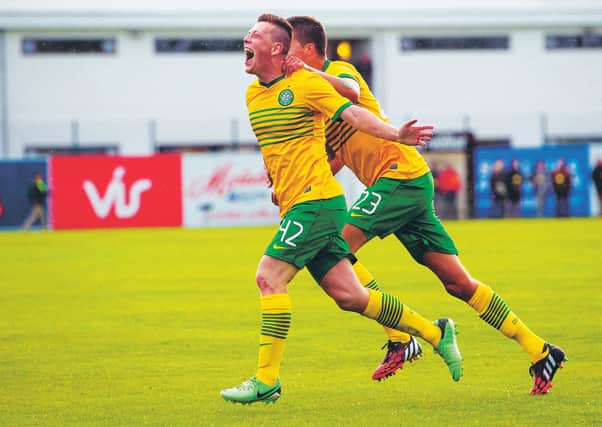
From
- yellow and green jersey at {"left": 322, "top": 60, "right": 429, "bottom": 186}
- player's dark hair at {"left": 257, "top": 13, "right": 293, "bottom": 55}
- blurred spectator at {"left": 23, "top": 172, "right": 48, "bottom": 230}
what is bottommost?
blurred spectator at {"left": 23, "top": 172, "right": 48, "bottom": 230}

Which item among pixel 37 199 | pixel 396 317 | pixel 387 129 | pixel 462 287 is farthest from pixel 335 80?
pixel 37 199

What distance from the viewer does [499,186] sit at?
40.8 meters

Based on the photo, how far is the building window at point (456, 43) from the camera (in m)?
52.3

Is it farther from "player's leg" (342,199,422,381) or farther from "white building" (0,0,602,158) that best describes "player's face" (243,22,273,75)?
"white building" (0,0,602,158)

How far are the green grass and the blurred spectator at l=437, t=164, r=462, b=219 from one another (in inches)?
797

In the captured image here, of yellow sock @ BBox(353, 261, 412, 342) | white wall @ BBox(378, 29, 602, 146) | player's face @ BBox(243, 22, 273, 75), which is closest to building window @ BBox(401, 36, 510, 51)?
white wall @ BBox(378, 29, 602, 146)

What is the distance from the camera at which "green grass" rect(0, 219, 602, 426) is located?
23.3 feet

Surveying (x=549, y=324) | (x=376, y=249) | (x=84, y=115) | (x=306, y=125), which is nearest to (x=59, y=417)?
(x=306, y=125)

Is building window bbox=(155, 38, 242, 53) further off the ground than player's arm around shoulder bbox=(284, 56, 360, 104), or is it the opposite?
building window bbox=(155, 38, 242, 53)

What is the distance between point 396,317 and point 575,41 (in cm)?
4758

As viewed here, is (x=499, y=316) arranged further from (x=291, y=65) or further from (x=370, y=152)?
(x=291, y=65)

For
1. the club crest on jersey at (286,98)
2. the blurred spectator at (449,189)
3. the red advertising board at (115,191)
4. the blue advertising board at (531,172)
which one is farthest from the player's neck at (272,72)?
the blue advertising board at (531,172)

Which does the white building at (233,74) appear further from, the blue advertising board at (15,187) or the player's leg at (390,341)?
the player's leg at (390,341)

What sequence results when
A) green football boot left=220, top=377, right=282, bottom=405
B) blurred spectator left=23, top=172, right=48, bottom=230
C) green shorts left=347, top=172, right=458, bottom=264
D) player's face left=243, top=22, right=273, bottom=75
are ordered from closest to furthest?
1. green football boot left=220, top=377, right=282, bottom=405
2. player's face left=243, top=22, right=273, bottom=75
3. green shorts left=347, top=172, right=458, bottom=264
4. blurred spectator left=23, top=172, right=48, bottom=230
